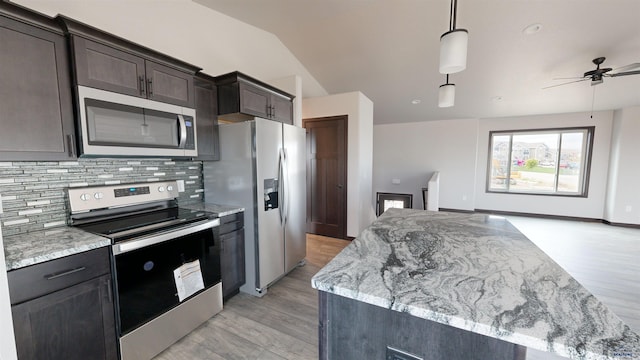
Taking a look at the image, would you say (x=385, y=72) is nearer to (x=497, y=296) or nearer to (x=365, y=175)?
(x=365, y=175)

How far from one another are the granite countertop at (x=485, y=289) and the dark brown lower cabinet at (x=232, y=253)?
1.42 meters

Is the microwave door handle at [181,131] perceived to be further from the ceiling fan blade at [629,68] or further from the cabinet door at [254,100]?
Result: the ceiling fan blade at [629,68]

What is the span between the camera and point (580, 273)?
10.1 ft

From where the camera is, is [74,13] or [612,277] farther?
[612,277]

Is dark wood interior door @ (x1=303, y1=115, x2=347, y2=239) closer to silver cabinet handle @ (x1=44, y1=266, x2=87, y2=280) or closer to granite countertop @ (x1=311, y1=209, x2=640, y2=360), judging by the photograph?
granite countertop @ (x1=311, y1=209, x2=640, y2=360)

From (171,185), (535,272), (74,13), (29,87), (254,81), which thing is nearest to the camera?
(535,272)

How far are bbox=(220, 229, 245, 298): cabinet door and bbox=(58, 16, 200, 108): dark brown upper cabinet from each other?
1309 mm

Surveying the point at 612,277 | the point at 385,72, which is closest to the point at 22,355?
the point at 385,72

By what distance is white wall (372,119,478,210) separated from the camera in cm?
625

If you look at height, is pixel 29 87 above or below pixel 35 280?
above

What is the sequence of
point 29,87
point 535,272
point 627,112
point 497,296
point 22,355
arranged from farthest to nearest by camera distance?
1. point 627,112
2. point 29,87
3. point 22,355
4. point 535,272
5. point 497,296

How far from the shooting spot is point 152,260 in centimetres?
169

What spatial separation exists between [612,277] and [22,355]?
5345 millimetres

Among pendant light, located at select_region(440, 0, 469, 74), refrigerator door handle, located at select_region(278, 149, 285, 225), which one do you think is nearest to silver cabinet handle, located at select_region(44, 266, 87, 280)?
refrigerator door handle, located at select_region(278, 149, 285, 225)
